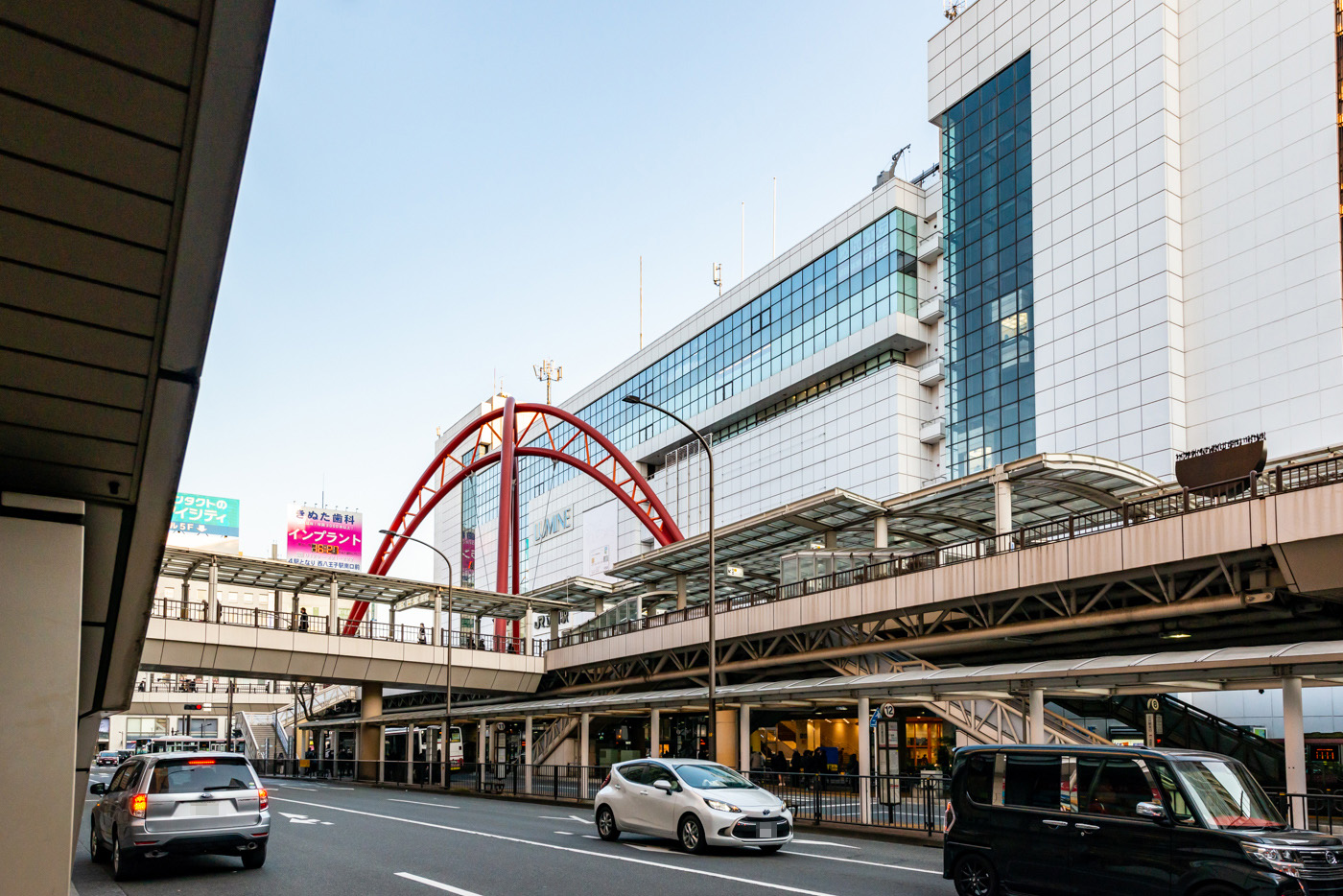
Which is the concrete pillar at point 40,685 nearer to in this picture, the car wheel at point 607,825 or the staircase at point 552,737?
the car wheel at point 607,825

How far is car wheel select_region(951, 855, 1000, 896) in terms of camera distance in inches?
459

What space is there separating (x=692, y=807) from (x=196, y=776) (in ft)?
24.4

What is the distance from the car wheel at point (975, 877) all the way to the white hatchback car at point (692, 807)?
5.37m

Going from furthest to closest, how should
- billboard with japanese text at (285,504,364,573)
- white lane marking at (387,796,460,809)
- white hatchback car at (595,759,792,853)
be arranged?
billboard with japanese text at (285,504,364,573), white lane marking at (387,796,460,809), white hatchback car at (595,759,792,853)

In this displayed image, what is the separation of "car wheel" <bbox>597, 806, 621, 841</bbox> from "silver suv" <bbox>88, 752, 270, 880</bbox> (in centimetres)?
619

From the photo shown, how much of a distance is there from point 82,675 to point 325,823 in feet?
39.3

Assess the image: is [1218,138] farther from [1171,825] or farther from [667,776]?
[1171,825]

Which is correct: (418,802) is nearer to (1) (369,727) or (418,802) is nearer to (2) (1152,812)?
(1) (369,727)

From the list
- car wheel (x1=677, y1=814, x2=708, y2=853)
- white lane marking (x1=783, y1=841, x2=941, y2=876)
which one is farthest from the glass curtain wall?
car wheel (x1=677, y1=814, x2=708, y2=853)

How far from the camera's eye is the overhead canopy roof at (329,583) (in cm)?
4703

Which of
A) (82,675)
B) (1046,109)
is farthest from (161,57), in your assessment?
(1046,109)

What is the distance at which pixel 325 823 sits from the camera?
75.7 ft

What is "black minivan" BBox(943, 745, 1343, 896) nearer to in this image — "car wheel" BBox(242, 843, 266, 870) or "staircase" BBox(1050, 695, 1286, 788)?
"car wheel" BBox(242, 843, 266, 870)

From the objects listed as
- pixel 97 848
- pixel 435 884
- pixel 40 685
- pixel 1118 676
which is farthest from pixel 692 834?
pixel 40 685
